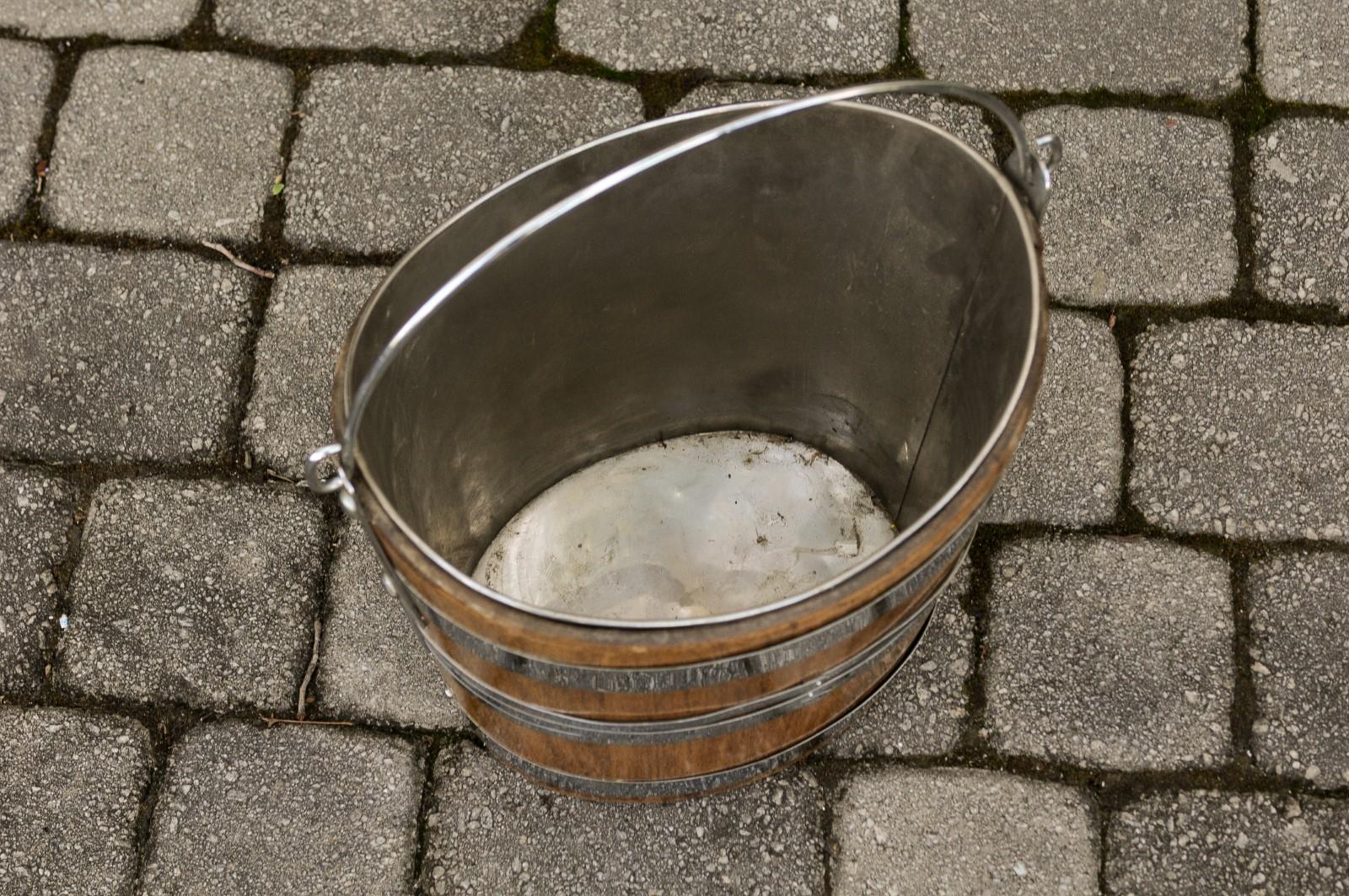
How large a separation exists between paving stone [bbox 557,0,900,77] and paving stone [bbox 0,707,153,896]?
122cm

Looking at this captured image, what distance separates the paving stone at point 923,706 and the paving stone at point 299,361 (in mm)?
824

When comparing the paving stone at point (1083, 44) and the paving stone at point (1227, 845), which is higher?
the paving stone at point (1083, 44)

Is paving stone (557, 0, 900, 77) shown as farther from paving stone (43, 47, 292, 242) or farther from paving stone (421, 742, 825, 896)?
paving stone (421, 742, 825, 896)

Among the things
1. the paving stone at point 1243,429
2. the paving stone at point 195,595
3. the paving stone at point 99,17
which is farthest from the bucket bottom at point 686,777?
the paving stone at point 99,17

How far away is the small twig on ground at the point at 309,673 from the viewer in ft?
5.35

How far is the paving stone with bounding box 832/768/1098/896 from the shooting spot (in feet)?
5.02

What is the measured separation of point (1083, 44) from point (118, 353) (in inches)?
60.6

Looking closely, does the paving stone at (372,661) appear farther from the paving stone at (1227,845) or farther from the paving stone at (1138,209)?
the paving stone at (1138,209)

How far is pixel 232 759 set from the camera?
1.61m

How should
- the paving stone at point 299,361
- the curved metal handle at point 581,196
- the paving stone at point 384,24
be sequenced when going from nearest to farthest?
the curved metal handle at point 581,196 < the paving stone at point 299,361 < the paving stone at point 384,24

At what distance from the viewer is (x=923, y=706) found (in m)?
1.61

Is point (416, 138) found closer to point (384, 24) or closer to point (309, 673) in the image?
point (384, 24)

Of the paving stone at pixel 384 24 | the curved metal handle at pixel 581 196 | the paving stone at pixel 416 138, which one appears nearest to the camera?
the curved metal handle at pixel 581 196

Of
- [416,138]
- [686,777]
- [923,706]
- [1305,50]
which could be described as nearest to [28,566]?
[416,138]
